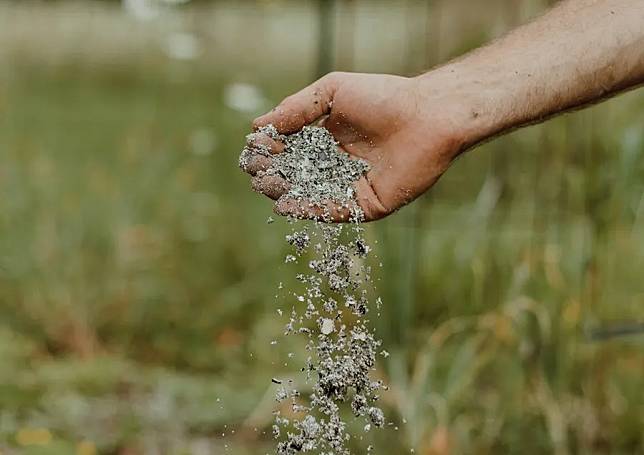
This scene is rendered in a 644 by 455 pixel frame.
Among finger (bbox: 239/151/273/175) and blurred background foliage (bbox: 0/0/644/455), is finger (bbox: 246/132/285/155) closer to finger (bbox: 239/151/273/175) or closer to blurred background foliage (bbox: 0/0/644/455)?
finger (bbox: 239/151/273/175)

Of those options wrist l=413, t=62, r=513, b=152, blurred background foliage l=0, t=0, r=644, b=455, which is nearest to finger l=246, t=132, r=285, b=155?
wrist l=413, t=62, r=513, b=152

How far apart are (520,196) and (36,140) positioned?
164 cm

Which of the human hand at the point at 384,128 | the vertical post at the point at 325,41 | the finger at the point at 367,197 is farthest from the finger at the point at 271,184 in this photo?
the vertical post at the point at 325,41

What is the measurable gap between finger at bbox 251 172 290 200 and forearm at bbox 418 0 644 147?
27cm

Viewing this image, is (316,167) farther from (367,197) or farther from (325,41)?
(325,41)

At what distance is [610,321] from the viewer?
9.04 feet

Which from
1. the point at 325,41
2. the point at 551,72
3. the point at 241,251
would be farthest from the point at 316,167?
the point at 241,251

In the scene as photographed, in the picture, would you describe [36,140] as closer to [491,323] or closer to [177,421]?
[177,421]

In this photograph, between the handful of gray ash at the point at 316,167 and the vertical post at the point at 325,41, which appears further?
the vertical post at the point at 325,41

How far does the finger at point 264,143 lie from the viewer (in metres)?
1.77

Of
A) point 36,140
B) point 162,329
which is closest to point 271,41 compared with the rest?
point 36,140

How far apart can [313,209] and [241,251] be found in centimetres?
174

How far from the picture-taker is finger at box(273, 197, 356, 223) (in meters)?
1.73

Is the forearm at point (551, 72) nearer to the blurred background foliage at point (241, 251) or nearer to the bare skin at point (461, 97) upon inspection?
the bare skin at point (461, 97)
